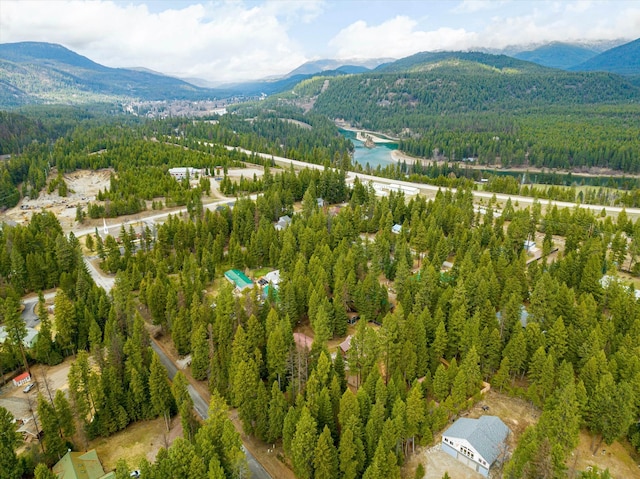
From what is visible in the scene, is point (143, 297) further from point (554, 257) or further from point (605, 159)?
point (605, 159)

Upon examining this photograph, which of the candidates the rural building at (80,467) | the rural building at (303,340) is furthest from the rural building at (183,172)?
the rural building at (80,467)

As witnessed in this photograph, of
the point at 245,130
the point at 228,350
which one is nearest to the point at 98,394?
the point at 228,350

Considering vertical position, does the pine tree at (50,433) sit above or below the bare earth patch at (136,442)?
above

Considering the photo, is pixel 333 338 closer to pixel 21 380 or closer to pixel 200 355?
pixel 200 355

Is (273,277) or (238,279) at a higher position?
(273,277)

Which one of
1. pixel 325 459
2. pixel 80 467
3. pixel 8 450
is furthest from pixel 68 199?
pixel 325 459

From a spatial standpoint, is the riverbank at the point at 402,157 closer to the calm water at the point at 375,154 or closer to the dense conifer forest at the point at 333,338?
the calm water at the point at 375,154

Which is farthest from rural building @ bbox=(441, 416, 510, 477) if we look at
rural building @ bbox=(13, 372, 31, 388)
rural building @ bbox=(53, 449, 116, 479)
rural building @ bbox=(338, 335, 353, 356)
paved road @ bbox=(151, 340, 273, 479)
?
rural building @ bbox=(13, 372, 31, 388)
